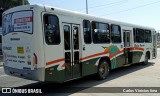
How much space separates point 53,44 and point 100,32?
11.4ft

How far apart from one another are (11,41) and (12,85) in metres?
2.18

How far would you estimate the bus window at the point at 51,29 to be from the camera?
791 centimetres

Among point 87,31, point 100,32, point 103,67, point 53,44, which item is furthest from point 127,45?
point 53,44

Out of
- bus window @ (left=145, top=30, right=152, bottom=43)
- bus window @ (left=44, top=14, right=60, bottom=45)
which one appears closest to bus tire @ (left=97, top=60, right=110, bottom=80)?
bus window @ (left=44, top=14, right=60, bottom=45)

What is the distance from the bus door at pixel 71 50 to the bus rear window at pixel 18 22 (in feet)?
4.42

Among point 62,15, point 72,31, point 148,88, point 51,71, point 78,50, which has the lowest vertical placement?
point 148,88

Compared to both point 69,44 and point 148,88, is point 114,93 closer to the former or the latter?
point 148,88

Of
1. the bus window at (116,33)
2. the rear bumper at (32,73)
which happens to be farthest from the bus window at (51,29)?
the bus window at (116,33)

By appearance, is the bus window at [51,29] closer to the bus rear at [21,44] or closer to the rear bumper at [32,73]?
the bus rear at [21,44]

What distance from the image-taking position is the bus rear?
7.69 m

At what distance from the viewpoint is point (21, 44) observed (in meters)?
8.07

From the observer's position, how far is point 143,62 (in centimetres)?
1698

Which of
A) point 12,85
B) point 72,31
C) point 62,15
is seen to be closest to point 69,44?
point 72,31

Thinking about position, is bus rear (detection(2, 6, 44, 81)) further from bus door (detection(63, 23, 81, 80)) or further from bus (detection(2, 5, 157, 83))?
bus door (detection(63, 23, 81, 80))
